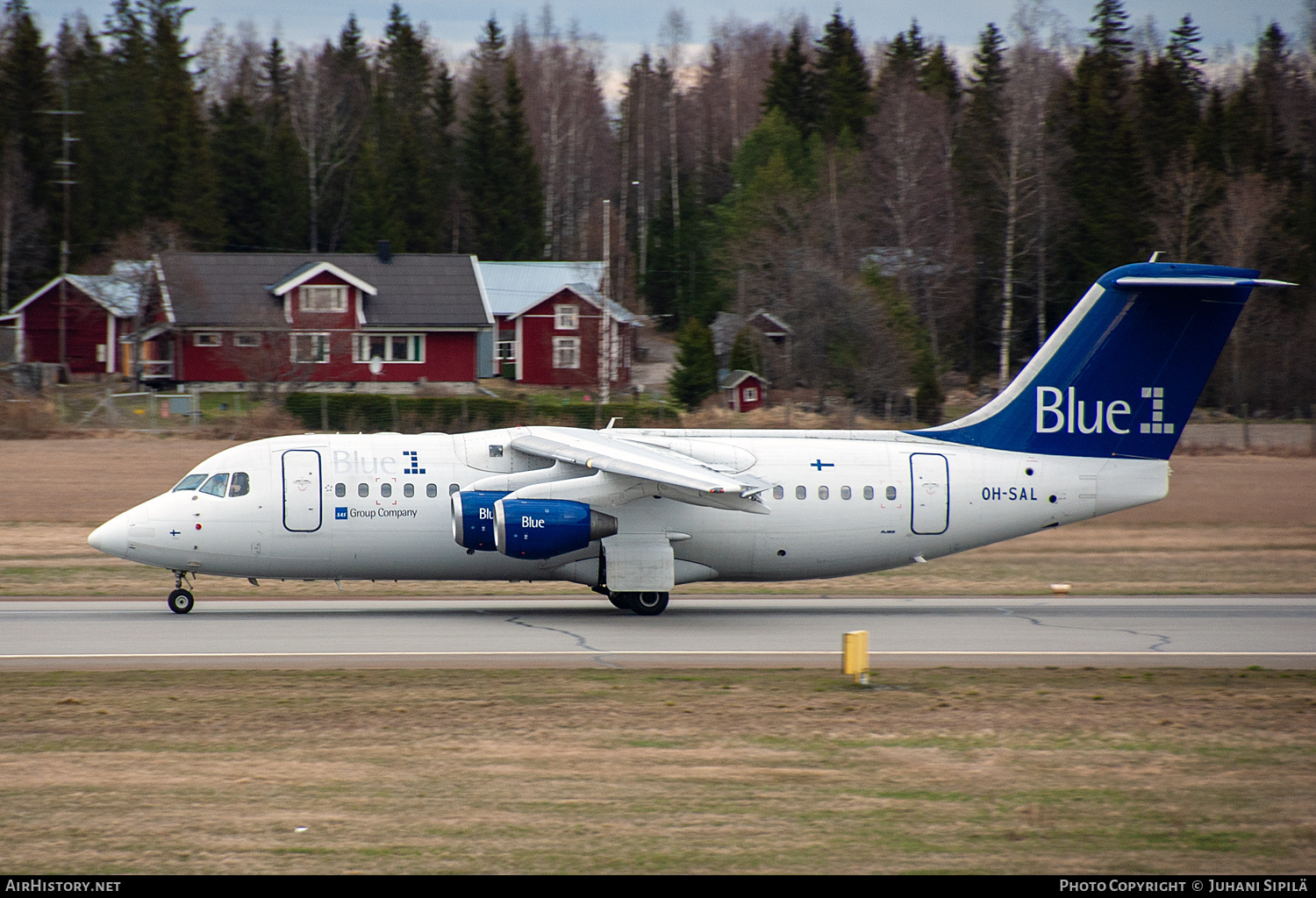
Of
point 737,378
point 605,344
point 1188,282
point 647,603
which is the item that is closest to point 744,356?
point 737,378

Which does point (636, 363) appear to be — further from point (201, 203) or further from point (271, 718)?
point (271, 718)

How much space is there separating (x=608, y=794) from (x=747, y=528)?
1040 centimetres

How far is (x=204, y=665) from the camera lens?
1552 cm

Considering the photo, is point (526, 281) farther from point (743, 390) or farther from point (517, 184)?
point (743, 390)

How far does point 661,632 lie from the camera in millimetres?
18812

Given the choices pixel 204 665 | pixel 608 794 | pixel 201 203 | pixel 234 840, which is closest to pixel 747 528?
pixel 204 665

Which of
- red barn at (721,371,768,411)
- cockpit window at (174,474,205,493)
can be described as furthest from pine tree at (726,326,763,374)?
cockpit window at (174,474,205,493)

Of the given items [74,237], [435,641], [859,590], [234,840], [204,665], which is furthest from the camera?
[74,237]

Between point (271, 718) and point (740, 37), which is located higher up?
point (740, 37)

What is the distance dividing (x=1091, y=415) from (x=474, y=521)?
10847 millimetres

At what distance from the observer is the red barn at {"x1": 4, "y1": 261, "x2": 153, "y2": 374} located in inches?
2304

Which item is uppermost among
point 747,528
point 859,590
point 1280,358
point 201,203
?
point 201,203

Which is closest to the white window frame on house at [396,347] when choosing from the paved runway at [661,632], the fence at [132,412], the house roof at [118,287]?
the house roof at [118,287]

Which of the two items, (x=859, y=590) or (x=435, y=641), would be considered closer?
(x=435, y=641)
